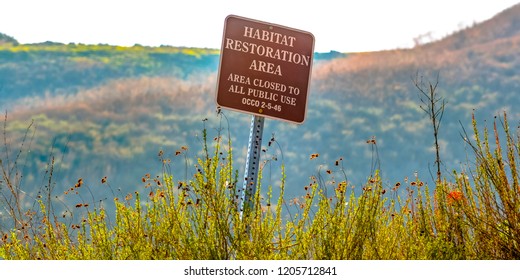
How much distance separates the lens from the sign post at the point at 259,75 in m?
5.23

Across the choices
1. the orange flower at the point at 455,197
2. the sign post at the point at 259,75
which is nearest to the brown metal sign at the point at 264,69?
the sign post at the point at 259,75

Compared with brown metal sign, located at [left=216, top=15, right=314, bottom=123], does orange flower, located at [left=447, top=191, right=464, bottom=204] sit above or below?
below

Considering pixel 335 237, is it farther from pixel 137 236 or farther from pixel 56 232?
pixel 56 232

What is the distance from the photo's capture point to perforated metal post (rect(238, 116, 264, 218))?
5.20 meters

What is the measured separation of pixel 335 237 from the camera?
4.96 meters

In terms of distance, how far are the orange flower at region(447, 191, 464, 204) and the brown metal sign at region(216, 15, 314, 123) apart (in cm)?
122

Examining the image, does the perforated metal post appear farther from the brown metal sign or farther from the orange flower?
the orange flower

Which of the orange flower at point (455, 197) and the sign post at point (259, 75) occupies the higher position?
the sign post at point (259, 75)

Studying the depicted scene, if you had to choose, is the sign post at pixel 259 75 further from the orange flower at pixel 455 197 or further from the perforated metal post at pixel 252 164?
the orange flower at pixel 455 197

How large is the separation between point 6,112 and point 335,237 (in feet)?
9.36

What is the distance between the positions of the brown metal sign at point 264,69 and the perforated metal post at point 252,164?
4.5 inches

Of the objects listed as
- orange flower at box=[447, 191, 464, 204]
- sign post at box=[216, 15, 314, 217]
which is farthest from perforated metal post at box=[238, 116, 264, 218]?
orange flower at box=[447, 191, 464, 204]

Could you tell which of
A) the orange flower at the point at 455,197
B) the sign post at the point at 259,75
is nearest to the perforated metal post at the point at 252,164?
the sign post at the point at 259,75
